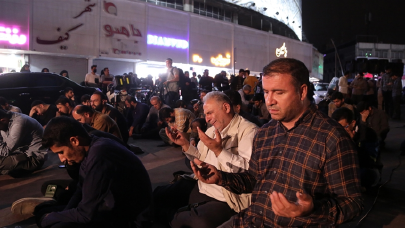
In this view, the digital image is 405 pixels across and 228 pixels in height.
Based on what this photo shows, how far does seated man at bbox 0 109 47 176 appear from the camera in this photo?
5.87 meters

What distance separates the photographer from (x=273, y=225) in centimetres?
Answer: 202

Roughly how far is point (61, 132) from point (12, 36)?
55.0 ft

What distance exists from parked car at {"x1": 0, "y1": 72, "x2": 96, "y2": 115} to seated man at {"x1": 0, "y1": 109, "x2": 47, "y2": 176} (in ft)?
15.5

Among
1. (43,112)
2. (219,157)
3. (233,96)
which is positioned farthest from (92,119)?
(219,157)

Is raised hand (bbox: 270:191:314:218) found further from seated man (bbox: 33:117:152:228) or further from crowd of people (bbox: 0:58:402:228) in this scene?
seated man (bbox: 33:117:152:228)

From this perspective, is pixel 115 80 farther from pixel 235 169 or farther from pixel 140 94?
pixel 235 169

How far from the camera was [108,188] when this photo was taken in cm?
283

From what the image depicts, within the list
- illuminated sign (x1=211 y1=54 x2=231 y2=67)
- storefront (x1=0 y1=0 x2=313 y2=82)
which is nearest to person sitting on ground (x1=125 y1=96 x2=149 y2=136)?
storefront (x1=0 y1=0 x2=313 y2=82)

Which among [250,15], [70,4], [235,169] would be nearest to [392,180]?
[235,169]

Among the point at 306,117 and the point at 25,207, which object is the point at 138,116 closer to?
the point at 25,207

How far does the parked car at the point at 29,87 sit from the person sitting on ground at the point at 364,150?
891 centimetres

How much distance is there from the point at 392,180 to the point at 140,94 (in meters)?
10.6

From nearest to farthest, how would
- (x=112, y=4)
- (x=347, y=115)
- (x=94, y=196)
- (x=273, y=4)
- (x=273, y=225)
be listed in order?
A: (x=273, y=225) → (x=94, y=196) → (x=347, y=115) → (x=112, y=4) → (x=273, y=4)

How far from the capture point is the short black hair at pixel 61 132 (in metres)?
2.88
